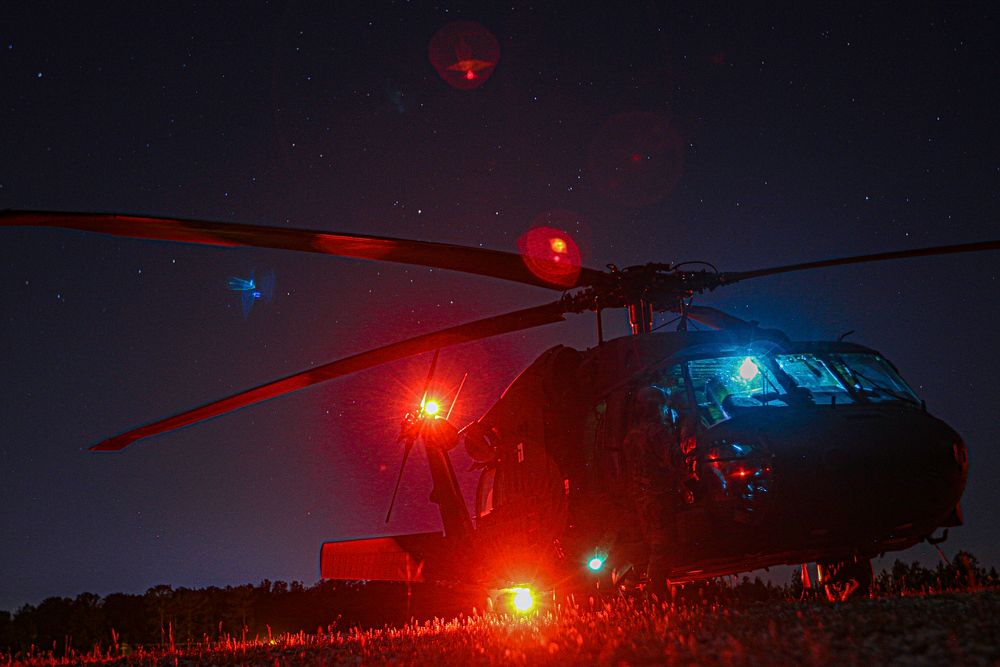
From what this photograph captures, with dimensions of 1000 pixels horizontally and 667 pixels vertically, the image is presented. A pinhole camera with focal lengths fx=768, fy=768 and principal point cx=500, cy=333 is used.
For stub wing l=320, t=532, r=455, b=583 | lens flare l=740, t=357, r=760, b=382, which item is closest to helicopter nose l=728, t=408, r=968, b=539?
lens flare l=740, t=357, r=760, b=382

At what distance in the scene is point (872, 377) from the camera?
29.0ft

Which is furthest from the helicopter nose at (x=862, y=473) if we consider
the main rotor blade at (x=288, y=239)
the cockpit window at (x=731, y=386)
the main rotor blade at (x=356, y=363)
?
the main rotor blade at (x=356, y=363)

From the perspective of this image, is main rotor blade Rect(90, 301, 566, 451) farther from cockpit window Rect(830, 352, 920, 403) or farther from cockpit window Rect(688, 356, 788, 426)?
cockpit window Rect(830, 352, 920, 403)

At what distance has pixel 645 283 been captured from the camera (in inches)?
450

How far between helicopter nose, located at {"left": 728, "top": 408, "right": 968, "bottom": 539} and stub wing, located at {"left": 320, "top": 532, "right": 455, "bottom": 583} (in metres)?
9.22

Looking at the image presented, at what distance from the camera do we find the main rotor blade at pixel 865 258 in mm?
9375

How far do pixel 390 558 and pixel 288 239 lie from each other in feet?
30.3

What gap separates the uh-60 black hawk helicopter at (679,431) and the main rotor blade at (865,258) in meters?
0.02

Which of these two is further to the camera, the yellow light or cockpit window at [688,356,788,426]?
the yellow light

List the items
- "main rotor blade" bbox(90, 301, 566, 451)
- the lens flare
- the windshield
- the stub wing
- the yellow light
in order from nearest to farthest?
the windshield
the lens flare
"main rotor blade" bbox(90, 301, 566, 451)
the yellow light
the stub wing

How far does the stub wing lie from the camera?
611 inches

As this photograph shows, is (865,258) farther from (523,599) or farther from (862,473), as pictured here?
(523,599)

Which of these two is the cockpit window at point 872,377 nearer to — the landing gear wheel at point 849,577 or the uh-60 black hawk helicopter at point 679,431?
the uh-60 black hawk helicopter at point 679,431

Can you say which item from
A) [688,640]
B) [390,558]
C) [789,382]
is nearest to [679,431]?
[789,382]
